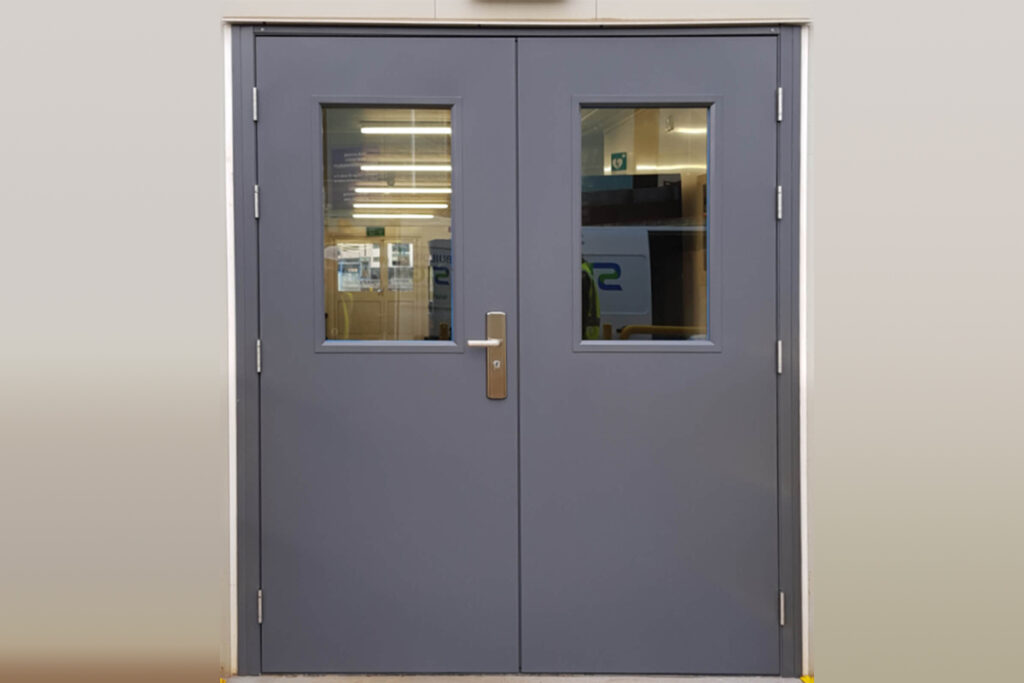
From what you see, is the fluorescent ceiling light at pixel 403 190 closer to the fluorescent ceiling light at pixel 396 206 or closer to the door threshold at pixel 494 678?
the fluorescent ceiling light at pixel 396 206

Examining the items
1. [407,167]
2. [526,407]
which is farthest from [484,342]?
[407,167]

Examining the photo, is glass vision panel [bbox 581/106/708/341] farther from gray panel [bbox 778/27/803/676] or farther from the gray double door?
gray panel [bbox 778/27/803/676]

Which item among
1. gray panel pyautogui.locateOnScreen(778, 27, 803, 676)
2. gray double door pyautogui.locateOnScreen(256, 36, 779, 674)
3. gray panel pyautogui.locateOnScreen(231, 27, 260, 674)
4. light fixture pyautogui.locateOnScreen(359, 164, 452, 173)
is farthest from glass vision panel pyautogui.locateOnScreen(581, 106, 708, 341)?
gray panel pyautogui.locateOnScreen(231, 27, 260, 674)

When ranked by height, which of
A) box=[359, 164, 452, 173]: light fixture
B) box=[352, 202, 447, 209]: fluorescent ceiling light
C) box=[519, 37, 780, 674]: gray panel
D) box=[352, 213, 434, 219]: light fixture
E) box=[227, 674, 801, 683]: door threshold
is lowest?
box=[227, 674, 801, 683]: door threshold

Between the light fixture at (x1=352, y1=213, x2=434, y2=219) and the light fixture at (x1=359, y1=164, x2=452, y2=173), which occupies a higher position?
the light fixture at (x1=359, y1=164, x2=452, y2=173)

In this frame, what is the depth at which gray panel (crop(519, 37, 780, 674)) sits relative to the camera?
2.25 m

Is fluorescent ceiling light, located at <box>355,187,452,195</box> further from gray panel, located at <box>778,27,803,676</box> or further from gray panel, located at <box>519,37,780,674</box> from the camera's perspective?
gray panel, located at <box>778,27,803,676</box>

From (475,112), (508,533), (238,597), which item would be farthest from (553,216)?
(238,597)

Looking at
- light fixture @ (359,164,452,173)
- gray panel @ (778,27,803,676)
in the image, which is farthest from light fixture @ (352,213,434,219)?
gray panel @ (778,27,803,676)

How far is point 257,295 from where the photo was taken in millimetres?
2254

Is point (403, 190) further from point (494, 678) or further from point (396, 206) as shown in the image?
point (494, 678)

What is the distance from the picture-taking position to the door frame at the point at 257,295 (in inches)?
87.8

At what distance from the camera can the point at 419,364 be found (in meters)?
2.27

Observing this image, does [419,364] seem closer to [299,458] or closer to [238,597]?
[299,458]
